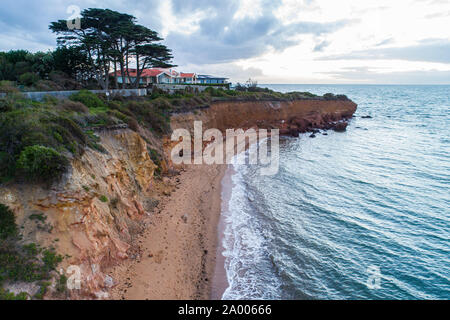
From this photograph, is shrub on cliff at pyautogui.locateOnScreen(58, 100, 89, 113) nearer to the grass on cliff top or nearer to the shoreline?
the grass on cliff top

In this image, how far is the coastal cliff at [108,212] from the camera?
364 inches

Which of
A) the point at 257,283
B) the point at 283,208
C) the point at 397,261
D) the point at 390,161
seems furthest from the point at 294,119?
the point at 257,283

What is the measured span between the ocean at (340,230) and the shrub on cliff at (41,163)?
8661 millimetres

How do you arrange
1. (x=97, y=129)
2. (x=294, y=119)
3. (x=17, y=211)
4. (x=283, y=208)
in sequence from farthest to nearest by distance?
1. (x=294, y=119)
2. (x=283, y=208)
3. (x=97, y=129)
4. (x=17, y=211)

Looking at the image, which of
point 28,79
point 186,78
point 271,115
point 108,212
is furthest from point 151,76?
point 108,212

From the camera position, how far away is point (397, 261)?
527 inches

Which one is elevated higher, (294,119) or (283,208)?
(294,119)

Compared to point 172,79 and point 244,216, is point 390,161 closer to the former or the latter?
point 244,216

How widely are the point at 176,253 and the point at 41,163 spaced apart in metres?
7.27

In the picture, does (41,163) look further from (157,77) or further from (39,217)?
(157,77)

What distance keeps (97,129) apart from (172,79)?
1911 inches

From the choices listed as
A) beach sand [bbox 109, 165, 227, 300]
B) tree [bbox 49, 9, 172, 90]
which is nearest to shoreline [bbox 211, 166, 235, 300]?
beach sand [bbox 109, 165, 227, 300]

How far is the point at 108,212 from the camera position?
39.5 ft

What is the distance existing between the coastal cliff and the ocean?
2.30 m
